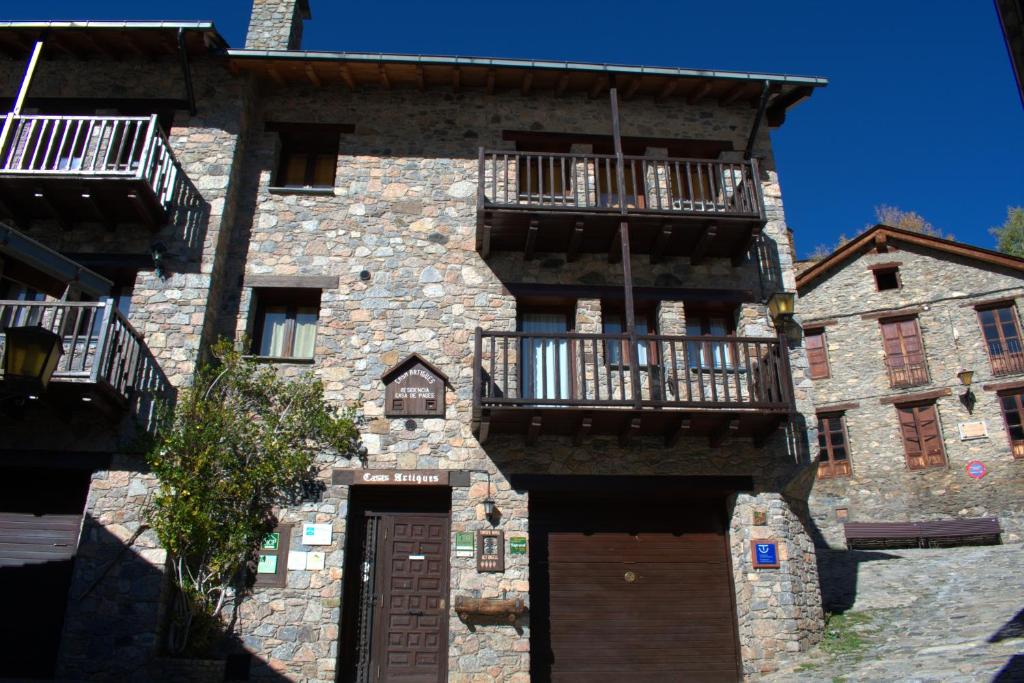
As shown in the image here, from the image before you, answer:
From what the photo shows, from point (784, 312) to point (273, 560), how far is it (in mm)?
7636

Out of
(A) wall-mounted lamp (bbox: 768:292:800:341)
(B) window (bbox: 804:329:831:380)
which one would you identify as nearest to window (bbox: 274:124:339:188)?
(A) wall-mounted lamp (bbox: 768:292:800:341)

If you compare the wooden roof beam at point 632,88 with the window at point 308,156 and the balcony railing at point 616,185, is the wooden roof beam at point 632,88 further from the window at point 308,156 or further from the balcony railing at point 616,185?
the window at point 308,156

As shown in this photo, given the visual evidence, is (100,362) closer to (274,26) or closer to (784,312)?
(274,26)

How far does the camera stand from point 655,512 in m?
10.6

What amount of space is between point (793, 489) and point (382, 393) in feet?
18.6

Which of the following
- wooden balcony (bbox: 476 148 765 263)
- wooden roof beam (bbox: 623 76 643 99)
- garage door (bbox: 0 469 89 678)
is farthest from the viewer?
wooden roof beam (bbox: 623 76 643 99)

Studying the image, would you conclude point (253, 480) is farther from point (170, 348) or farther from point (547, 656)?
point (547, 656)

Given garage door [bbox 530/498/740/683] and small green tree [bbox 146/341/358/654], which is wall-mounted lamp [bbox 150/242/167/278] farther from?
garage door [bbox 530/498/740/683]

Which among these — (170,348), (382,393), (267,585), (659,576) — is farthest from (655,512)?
(170,348)

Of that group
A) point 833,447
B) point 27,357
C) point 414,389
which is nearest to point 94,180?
point 414,389

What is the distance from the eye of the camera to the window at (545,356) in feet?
32.6

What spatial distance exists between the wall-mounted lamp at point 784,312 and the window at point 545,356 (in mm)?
2959

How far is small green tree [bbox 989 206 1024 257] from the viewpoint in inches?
1218

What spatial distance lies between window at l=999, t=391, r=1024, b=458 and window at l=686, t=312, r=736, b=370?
13.0 metres
